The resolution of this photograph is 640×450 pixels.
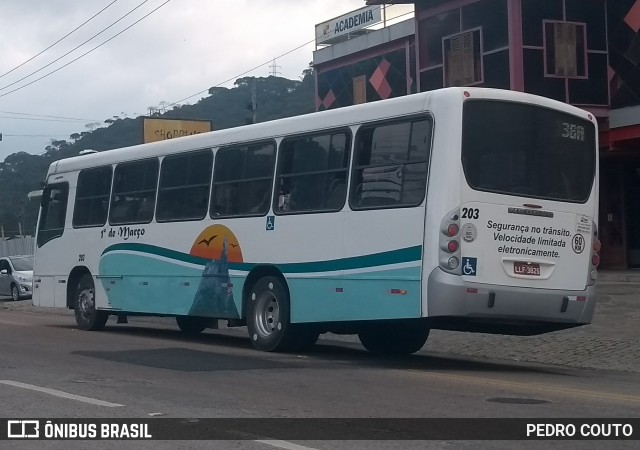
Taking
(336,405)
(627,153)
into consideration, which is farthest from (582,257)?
(627,153)

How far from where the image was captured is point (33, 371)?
12.5m

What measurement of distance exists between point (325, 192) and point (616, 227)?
17360 millimetres

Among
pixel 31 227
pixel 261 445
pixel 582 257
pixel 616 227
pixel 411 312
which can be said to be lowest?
pixel 261 445

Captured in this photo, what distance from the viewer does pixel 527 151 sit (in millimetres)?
12992

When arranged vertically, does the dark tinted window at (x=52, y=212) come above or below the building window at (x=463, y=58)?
below

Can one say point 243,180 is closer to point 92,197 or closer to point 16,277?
point 92,197

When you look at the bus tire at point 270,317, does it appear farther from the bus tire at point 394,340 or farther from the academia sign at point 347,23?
the academia sign at point 347,23

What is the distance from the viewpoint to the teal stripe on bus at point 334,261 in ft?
41.5

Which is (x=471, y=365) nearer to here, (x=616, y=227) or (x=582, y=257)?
(x=582, y=257)

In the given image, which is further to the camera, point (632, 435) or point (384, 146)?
point (384, 146)

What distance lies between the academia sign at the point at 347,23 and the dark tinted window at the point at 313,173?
63.7 feet

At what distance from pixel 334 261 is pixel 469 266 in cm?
220

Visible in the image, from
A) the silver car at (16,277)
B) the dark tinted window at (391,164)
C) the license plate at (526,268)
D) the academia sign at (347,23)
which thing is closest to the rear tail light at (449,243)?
the dark tinted window at (391,164)

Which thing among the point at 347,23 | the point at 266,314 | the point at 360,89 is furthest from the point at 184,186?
the point at 347,23
